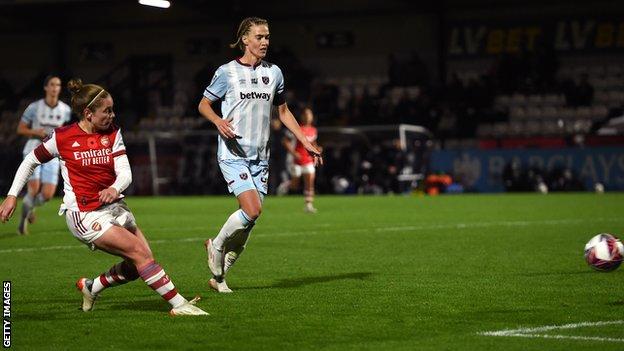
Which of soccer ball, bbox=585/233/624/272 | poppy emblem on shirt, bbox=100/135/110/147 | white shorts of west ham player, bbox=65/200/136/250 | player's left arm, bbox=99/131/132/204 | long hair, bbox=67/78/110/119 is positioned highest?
long hair, bbox=67/78/110/119

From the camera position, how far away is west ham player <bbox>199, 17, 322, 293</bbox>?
979 centimetres

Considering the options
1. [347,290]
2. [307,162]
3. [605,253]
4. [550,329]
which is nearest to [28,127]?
[307,162]

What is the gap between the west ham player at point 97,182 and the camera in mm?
8156

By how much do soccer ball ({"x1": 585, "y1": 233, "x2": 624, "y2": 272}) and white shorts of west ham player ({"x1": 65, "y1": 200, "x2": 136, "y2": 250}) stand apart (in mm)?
4084

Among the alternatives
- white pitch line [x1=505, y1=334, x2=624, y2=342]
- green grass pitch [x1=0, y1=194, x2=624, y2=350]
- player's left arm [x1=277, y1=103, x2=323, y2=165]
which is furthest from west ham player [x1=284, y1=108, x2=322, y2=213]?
white pitch line [x1=505, y1=334, x2=624, y2=342]

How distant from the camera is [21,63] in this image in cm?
4766

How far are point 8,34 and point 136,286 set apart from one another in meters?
Result: 40.0

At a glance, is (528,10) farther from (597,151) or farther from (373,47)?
(597,151)

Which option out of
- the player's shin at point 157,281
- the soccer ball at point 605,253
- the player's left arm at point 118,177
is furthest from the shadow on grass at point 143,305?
the soccer ball at point 605,253

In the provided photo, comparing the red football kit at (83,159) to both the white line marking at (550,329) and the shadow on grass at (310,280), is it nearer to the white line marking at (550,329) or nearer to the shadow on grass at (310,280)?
the shadow on grass at (310,280)

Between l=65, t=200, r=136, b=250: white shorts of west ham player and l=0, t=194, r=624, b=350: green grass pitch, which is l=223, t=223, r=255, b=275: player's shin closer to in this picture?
l=0, t=194, r=624, b=350: green grass pitch

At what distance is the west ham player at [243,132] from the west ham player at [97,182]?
1.48 metres

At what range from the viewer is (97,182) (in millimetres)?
8344

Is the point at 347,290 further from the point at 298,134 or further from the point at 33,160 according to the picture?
the point at 33,160
